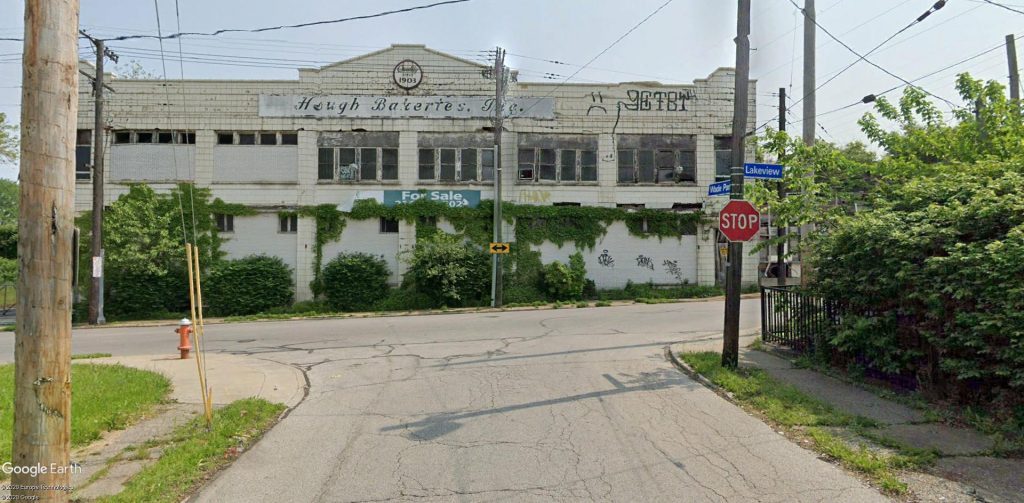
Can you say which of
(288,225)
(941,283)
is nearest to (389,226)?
(288,225)

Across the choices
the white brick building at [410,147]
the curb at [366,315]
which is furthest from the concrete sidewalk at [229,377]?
the white brick building at [410,147]

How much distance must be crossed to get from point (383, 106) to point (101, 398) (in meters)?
21.3

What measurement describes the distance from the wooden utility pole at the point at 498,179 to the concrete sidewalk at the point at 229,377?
13.6 metres

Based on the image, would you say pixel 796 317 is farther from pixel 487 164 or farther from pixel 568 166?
pixel 487 164

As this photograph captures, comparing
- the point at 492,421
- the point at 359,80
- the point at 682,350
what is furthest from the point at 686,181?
the point at 492,421

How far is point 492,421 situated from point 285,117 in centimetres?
2369

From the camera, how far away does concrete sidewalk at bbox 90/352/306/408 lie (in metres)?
8.52

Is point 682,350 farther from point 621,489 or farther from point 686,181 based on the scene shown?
point 686,181

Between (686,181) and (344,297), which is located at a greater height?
(686,181)

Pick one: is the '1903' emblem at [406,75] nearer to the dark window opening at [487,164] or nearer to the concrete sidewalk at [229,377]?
the dark window opening at [487,164]

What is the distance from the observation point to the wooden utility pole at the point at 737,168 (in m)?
9.60

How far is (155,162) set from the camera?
87.0 feet

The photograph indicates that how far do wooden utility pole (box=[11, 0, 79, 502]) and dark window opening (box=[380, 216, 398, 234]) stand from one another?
2302 cm

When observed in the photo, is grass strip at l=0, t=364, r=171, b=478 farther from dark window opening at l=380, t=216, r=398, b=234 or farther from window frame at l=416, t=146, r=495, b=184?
window frame at l=416, t=146, r=495, b=184
